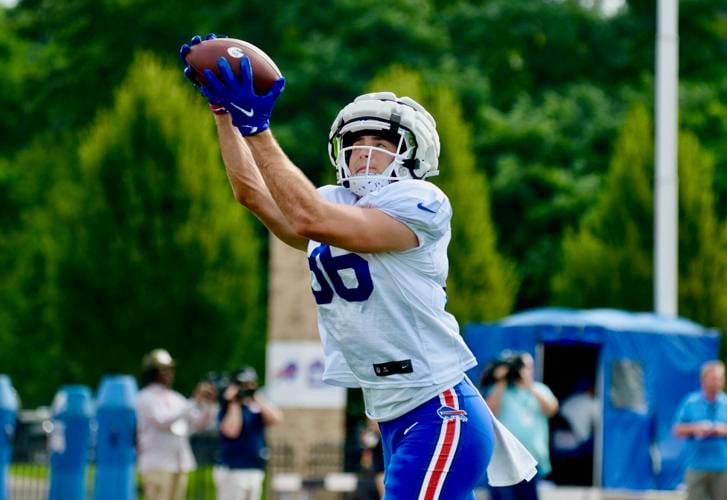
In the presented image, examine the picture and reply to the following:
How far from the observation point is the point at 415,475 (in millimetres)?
5359

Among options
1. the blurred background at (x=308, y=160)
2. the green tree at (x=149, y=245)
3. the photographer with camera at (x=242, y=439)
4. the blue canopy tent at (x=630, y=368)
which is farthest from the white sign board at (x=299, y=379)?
the green tree at (x=149, y=245)

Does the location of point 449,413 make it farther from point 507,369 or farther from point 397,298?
point 507,369

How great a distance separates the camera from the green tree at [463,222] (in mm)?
29047

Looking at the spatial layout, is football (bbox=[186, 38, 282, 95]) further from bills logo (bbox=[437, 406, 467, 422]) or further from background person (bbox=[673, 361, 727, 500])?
background person (bbox=[673, 361, 727, 500])

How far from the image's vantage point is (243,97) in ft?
16.7

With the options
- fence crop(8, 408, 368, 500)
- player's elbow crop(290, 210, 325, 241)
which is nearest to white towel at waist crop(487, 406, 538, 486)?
player's elbow crop(290, 210, 325, 241)

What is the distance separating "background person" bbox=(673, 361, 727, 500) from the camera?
15133 mm

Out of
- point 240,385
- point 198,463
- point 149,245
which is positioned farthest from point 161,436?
point 149,245

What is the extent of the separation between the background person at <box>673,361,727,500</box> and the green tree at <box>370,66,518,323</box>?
44.2 ft

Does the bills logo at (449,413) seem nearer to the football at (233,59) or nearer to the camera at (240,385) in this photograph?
the football at (233,59)

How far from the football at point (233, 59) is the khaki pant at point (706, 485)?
10.8 m

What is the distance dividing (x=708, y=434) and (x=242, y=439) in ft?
14.6

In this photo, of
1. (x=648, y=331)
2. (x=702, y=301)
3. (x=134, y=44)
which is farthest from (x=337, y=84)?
(x=648, y=331)

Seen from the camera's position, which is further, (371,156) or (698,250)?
(698,250)
